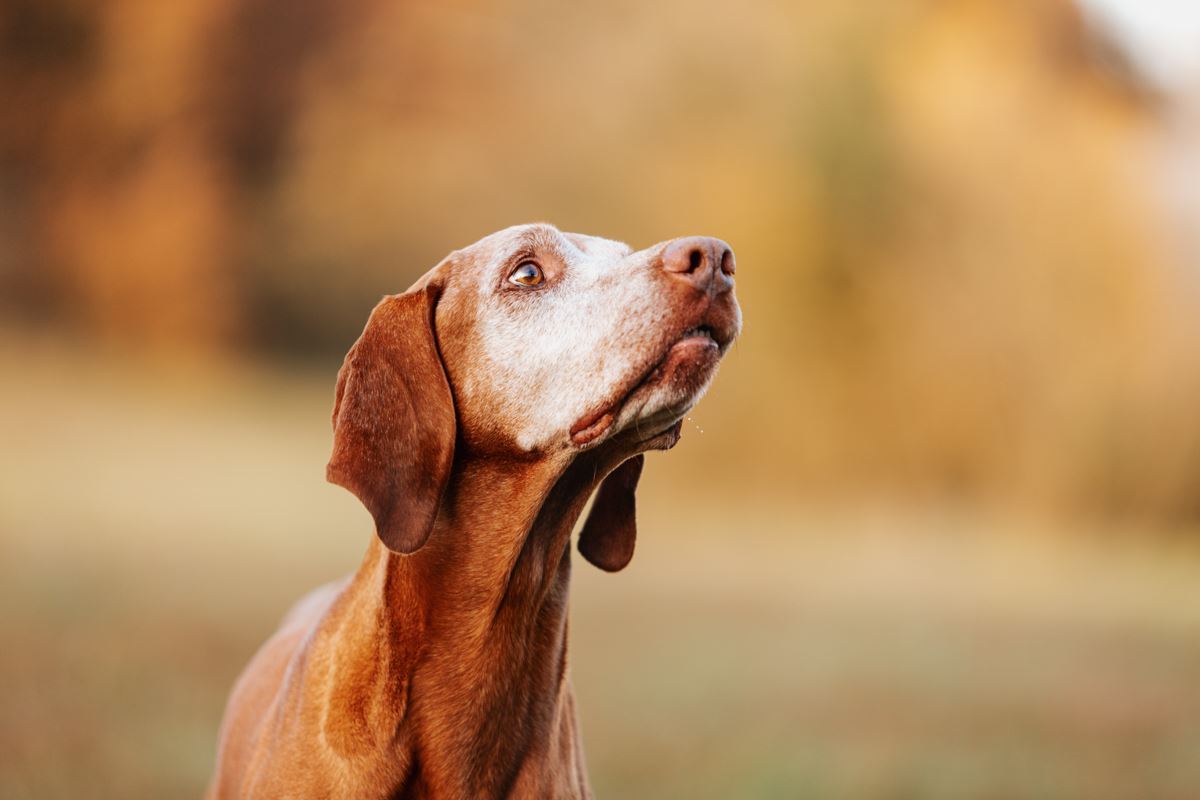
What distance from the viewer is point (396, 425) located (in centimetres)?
316

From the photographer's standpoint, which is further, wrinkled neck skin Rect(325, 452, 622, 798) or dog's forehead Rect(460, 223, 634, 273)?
dog's forehead Rect(460, 223, 634, 273)

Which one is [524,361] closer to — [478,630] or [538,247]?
[538,247]

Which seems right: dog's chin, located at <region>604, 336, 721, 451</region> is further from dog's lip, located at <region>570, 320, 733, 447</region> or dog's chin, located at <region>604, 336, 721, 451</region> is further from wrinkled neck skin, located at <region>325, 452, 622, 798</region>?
wrinkled neck skin, located at <region>325, 452, 622, 798</region>

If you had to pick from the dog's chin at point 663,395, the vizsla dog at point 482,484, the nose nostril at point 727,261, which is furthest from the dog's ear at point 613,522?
the nose nostril at point 727,261

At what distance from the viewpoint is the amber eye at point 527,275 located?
131 inches

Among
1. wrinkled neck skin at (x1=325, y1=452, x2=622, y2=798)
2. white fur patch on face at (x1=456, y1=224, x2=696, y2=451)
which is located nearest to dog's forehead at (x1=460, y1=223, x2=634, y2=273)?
white fur patch on face at (x1=456, y1=224, x2=696, y2=451)

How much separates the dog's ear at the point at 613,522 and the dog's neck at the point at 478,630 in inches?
16.3

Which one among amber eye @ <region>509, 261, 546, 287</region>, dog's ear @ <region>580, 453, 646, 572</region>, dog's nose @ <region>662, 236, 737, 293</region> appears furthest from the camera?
dog's ear @ <region>580, 453, 646, 572</region>

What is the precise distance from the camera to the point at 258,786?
3277 mm

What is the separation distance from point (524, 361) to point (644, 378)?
0.34 metres

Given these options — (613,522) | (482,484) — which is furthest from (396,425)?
(613,522)

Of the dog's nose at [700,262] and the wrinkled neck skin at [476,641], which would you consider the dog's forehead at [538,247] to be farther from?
the wrinkled neck skin at [476,641]

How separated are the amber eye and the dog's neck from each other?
1.57ft

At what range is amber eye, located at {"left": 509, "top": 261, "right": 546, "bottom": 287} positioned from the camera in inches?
131
